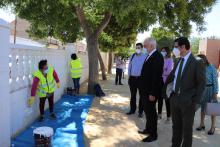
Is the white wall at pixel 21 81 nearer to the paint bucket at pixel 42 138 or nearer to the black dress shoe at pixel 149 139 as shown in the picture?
the paint bucket at pixel 42 138

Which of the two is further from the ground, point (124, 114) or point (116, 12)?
point (116, 12)

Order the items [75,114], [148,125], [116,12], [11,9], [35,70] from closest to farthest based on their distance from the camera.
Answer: [148,125] → [35,70] → [75,114] → [116,12] → [11,9]

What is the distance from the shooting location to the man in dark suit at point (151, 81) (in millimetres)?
7156

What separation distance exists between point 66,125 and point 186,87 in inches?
143

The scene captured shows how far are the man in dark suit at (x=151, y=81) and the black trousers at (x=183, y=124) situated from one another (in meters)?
1.07

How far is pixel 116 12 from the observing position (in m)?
10.9

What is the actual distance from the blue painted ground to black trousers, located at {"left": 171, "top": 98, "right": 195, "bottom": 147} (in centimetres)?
185

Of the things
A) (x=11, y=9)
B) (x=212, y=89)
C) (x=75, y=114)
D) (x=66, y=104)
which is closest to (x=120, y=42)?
(x=11, y=9)

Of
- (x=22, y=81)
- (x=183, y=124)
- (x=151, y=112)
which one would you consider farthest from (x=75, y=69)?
(x=183, y=124)

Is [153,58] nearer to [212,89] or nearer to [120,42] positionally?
[212,89]

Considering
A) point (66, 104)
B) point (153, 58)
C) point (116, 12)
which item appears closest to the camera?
point (153, 58)

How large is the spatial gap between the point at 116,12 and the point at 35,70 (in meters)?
3.26

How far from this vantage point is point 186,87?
5.85 metres

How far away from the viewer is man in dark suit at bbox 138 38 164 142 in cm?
716
